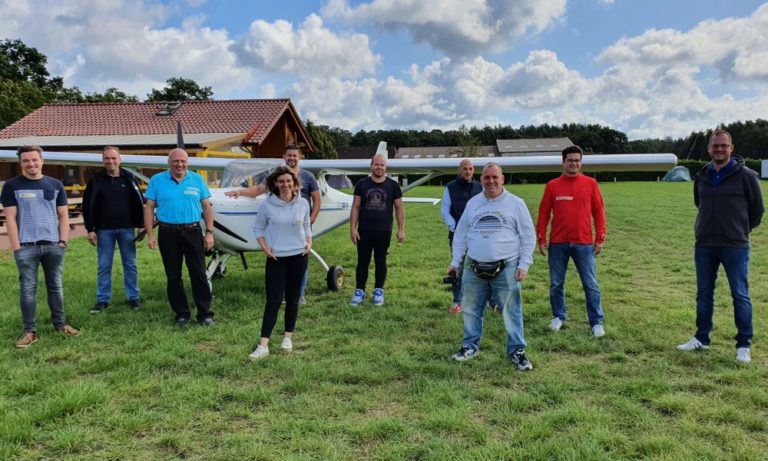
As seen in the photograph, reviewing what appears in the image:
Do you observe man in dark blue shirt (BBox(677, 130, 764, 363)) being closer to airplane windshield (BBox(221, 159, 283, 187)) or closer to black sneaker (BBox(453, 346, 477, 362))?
black sneaker (BBox(453, 346, 477, 362))

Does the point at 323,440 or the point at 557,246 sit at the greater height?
the point at 557,246

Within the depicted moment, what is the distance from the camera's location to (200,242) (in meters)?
4.95

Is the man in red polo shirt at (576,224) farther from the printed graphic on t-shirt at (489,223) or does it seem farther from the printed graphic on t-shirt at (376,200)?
the printed graphic on t-shirt at (376,200)

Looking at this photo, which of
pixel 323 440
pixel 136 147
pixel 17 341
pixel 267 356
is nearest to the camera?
pixel 323 440

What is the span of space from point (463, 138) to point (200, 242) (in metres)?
73.2

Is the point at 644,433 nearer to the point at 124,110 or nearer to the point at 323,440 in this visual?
the point at 323,440

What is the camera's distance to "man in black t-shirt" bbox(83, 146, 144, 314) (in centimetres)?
545

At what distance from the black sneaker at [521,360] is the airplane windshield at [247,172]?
12.8ft

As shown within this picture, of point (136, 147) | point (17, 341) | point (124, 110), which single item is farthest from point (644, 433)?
point (124, 110)

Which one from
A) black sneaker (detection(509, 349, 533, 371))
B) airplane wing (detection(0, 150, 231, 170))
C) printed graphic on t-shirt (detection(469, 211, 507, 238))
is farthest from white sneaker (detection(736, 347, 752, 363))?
airplane wing (detection(0, 150, 231, 170))

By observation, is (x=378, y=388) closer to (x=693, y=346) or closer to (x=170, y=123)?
(x=693, y=346)

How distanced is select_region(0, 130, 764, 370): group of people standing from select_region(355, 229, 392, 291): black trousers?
70 centimetres

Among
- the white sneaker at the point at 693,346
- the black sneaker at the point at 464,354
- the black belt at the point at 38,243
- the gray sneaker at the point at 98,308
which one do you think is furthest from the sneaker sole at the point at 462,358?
the gray sneaker at the point at 98,308

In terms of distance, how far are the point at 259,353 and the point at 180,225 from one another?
164 cm
